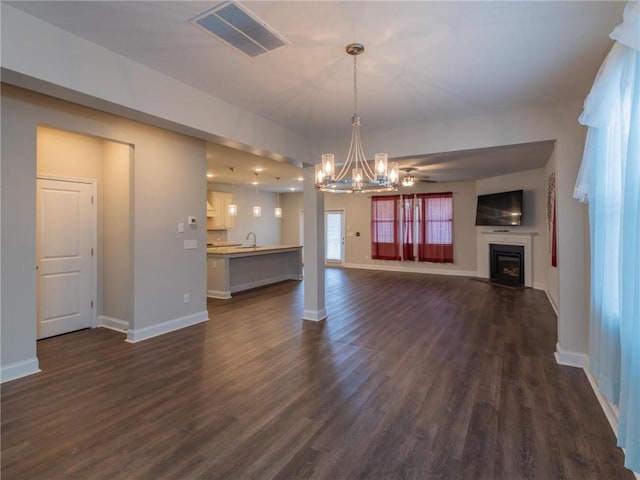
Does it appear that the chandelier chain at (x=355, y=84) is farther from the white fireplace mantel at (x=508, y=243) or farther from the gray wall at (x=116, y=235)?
the white fireplace mantel at (x=508, y=243)

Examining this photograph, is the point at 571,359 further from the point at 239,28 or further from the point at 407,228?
the point at 407,228

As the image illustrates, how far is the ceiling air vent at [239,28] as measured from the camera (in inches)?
77.3

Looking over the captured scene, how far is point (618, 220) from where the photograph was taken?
6.98 feet

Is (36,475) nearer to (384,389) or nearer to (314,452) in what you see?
(314,452)

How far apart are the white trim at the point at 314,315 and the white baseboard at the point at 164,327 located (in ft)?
5.02

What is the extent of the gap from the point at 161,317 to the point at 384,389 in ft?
10.1

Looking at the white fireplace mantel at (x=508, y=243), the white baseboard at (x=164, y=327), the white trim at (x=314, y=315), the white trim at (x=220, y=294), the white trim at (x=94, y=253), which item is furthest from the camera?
the white fireplace mantel at (x=508, y=243)

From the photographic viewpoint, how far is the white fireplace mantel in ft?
23.9

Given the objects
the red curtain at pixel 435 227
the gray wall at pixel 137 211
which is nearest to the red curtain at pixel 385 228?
the red curtain at pixel 435 227

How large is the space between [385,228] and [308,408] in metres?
8.20

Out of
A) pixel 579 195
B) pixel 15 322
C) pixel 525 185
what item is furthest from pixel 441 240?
pixel 15 322

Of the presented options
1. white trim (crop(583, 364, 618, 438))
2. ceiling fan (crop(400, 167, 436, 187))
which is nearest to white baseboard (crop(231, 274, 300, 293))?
ceiling fan (crop(400, 167, 436, 187))

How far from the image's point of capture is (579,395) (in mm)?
2668

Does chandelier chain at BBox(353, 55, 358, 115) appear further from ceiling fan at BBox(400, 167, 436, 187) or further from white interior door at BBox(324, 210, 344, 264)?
white interior door at BBox(324, 210, 344, 264)
